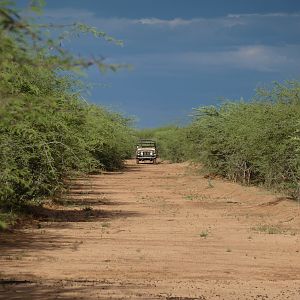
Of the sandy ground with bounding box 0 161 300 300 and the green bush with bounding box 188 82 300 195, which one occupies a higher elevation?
the green bush with bounding box 188 82 300 195

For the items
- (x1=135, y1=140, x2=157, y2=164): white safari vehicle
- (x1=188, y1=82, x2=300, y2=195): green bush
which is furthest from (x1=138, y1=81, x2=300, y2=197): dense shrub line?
(x1=135, y1=140, x2=157, y2=164): white safari vehicle

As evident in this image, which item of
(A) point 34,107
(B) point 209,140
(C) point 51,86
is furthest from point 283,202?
(A) point 34,107

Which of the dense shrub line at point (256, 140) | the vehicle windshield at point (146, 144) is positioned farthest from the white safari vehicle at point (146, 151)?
the dense shrub line at point (256, 140)

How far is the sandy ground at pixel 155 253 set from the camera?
10.8 meters

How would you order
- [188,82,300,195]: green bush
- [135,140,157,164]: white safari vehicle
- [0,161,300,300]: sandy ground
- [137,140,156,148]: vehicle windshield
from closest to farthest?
[0,161,300,300]: sandy ground < [188,82,300,195]: green bush < [135,140,157,164]: white safari vehicle < [137,140,156,148]: vehicle windshield

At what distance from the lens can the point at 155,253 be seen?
14656mm

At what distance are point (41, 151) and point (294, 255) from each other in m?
7.53

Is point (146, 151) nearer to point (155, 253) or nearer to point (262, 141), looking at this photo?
point (262, 141)

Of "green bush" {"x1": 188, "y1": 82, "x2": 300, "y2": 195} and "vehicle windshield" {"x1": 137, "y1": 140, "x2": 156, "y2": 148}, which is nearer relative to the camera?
"green bush" {"x1": 188, "y1": 82, "x2": 300, "y2": 195}

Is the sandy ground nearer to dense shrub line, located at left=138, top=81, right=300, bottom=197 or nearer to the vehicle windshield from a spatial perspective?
dense shrub line, located at left=138, top=81, right=300, bottom=197

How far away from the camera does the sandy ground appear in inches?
426

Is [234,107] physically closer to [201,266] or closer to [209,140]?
[209,140]

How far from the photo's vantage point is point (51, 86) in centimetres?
2141

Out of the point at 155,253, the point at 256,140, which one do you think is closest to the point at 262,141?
the point at 256,140
